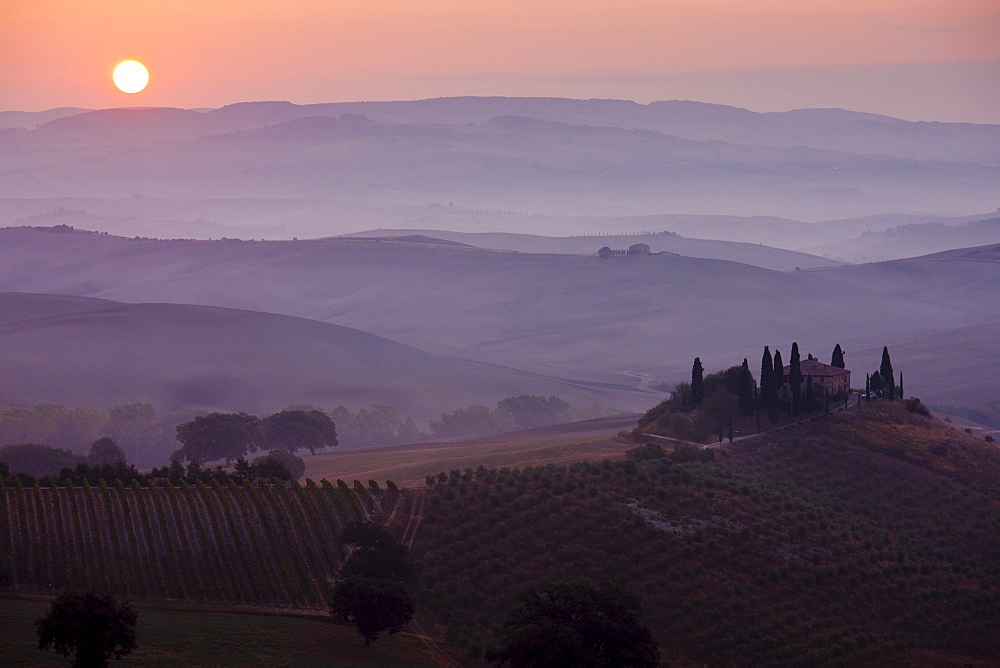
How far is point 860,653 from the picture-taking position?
44656mm

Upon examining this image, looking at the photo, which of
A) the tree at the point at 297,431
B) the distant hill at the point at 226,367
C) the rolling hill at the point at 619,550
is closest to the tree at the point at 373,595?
the rolling hill at the point at 619,550

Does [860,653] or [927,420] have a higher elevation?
[927,420]

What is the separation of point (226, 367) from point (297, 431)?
222 feet

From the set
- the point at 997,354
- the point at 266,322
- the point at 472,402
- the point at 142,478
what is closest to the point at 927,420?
the point at 142,478

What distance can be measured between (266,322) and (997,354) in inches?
5003

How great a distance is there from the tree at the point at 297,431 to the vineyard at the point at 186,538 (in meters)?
43.3

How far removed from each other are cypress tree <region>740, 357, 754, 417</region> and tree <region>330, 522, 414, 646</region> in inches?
1448

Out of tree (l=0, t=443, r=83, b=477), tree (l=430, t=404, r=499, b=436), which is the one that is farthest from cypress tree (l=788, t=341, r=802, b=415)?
tree (l=430, t=404, r=499, b=436)

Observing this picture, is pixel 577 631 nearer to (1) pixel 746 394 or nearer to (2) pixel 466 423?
(1) pixel 746 394

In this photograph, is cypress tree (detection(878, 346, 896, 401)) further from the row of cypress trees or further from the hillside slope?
the hillside slope

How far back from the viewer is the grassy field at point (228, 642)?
126 ft

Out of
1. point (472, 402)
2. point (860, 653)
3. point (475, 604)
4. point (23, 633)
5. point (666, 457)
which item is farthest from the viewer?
point (472, 402)

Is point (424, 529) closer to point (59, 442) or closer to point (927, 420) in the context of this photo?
point (927, 420)

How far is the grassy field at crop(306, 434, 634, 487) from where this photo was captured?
75.6 m
